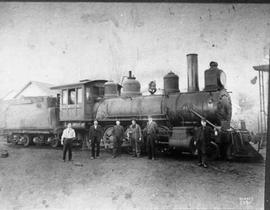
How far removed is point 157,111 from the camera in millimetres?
6969

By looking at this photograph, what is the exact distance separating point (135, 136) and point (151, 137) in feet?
1.57

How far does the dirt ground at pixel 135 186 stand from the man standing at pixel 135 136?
3.19 ft

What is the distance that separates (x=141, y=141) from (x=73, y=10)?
3.53 meters

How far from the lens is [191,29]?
5055mm

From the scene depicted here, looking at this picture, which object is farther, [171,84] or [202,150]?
[171,84]

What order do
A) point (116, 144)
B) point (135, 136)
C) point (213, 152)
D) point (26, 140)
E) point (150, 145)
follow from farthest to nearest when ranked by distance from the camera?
point (26, 140) < point (116, 144) < point (135, 136) < point (150, 145) < point (213, 152)

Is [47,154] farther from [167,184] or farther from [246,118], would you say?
[246,118]

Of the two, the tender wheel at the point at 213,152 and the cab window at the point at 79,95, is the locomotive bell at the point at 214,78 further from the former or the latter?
the cab window at the point at 79,95

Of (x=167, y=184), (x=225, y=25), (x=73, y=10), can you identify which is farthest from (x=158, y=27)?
(x=167, y=184)

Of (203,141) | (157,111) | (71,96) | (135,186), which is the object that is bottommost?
(135,186)

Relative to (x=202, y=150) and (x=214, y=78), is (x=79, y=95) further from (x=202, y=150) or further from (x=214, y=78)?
(x=202, y=150)

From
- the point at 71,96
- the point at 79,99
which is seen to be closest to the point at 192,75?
the point at 79,99

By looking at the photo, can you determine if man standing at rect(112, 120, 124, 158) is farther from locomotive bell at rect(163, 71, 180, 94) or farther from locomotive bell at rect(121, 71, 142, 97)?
locomotive bell at rect(163, 71, 180, 94)

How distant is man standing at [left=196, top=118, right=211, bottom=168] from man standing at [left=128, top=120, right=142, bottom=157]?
5.28ft
